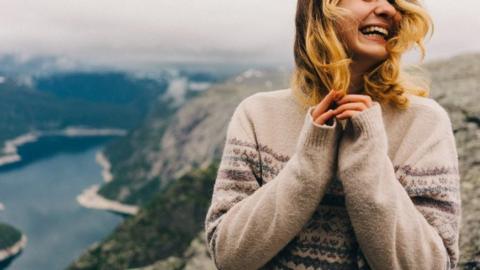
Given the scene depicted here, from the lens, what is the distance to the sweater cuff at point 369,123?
7.67 feet

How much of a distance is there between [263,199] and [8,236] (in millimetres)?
181386

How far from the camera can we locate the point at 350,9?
104 inches

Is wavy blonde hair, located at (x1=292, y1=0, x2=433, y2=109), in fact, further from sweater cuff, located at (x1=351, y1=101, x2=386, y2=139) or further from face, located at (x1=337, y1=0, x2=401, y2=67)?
sweater cuff, located at (x1=351, y1=101, x2=386, y2=139)

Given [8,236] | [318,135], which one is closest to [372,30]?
[318,135]

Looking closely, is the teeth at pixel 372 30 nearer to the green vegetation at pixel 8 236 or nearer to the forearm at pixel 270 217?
the forearm at pixel 270 217

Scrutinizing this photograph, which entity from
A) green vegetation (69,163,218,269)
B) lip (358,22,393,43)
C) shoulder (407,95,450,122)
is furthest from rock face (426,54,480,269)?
green vegetation (69,163,218,269)

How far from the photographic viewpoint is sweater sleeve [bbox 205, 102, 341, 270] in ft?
7.90

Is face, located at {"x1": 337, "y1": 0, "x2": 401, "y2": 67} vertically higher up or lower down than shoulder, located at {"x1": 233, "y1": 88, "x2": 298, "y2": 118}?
higher up

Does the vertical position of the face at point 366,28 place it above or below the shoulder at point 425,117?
above

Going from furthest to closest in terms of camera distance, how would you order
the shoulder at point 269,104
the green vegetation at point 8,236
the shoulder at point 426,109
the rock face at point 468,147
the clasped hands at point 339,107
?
the green vegetation at point 8,236, the rock face at point 468,147, the shoulder at point 269,104, the shoulder at point 426,109, the clasped hands at point 339,107

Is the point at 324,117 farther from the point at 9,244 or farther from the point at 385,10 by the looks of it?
the point at 9,244

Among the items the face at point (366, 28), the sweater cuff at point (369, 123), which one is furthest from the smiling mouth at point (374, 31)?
the sweater cuff at point (369, 123)

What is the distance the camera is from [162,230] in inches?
3750

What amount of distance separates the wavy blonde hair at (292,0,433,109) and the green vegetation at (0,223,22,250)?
177034 millimetres
